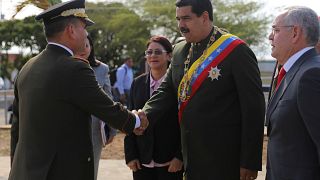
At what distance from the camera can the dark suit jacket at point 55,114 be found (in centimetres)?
284

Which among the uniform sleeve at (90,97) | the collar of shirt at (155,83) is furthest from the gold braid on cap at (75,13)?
the collar of shirt at (155,83)

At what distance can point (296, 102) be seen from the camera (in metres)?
2.57

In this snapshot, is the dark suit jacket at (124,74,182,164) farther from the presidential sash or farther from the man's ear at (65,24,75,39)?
the man's ear at (65,24,75,39)

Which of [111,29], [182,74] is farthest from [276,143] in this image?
[111,29]

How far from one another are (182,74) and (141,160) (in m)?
0.89

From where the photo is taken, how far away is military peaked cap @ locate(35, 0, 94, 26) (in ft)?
9.70

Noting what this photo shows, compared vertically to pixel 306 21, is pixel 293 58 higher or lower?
lower

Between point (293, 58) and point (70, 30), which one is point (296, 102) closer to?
point (293, 58)

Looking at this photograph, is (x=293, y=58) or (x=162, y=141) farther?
(x=162, y=141)

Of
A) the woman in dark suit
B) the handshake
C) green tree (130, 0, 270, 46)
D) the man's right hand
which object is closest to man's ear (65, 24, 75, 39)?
the handshake

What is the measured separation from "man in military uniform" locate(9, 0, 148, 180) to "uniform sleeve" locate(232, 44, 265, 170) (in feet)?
2.87

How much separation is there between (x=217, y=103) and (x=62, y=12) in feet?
3.87

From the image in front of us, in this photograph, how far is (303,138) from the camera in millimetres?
2588

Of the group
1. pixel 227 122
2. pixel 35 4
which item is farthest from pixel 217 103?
pixel 35 4
